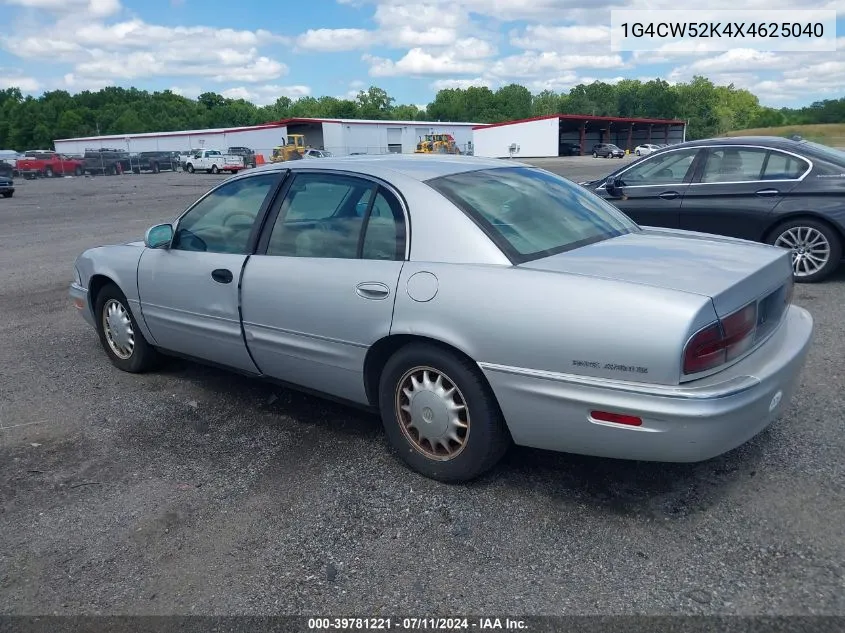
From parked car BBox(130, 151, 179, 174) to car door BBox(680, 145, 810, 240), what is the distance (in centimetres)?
5182

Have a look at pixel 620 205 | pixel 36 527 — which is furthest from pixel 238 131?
pixel 36 527

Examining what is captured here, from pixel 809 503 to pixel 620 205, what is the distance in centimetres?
553

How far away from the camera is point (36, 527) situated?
3.20 metres

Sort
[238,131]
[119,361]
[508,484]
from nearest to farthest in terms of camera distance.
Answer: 1. [508,484]
2. [119,361]
3. [238,131]

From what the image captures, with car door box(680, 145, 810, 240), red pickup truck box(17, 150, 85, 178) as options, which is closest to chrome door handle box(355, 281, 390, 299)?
car door box(680, 145, 810, 240)

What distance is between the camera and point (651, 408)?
2725 millimetres

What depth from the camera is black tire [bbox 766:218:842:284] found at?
7.17 metres

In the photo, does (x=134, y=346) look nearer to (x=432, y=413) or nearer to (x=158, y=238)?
(x=158, y=238)

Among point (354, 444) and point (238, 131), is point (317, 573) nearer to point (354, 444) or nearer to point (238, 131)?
point (354, 444)

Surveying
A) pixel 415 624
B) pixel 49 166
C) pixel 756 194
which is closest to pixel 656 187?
pixel 756 194

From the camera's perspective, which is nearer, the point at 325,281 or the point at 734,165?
the point at 325,281

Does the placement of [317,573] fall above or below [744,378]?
below

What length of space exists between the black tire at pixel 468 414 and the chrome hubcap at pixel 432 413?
12 millimetres

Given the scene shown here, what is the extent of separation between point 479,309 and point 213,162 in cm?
4932
